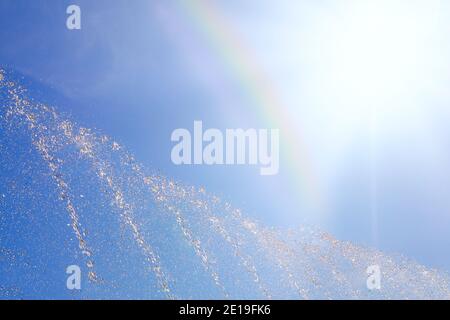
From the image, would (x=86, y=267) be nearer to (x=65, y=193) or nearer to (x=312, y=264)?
(x=65, y=193)

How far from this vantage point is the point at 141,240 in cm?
A: 610

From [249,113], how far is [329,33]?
1.07m

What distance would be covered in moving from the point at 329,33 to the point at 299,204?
64.0 inches

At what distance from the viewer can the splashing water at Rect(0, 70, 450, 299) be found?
6.04 m

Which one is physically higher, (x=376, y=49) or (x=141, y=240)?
(x=376, y=49)

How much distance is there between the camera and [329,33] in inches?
247

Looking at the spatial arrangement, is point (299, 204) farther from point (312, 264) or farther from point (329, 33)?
point (329, 33)

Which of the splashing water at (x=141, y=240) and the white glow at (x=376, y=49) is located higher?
the white glow at (x=376, y=49)

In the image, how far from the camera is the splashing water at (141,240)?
604cm

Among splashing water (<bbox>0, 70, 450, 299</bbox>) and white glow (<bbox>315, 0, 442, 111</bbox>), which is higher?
white glow (<bbox>315, 0, 442, 111</bbox>)

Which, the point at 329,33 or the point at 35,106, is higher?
the point at 329,33
